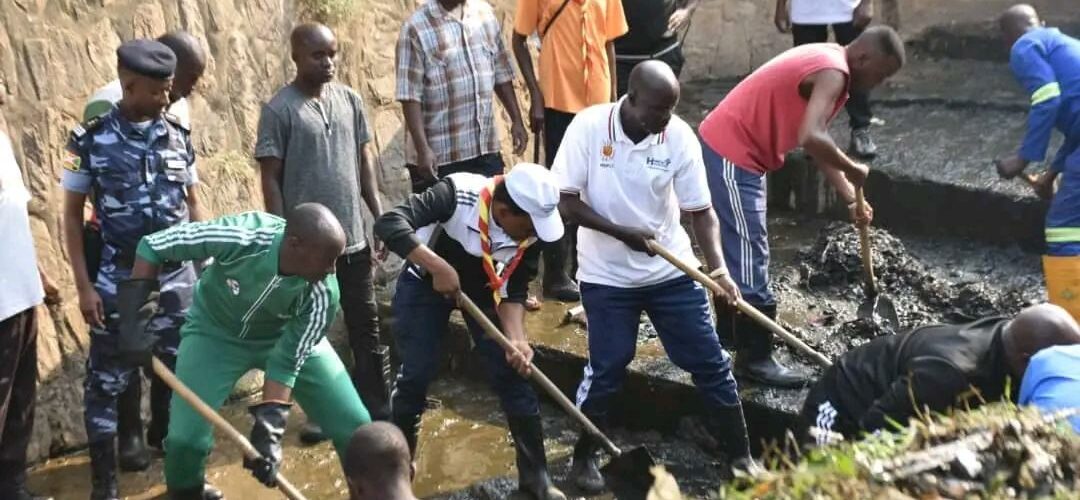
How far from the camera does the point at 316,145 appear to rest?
238 inches

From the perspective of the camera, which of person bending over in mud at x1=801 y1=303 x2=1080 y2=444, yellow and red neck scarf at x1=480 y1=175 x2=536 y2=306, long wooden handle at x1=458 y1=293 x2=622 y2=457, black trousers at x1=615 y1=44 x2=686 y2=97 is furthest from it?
black trousers at x1=615 y1=44 x2=686 y2=97

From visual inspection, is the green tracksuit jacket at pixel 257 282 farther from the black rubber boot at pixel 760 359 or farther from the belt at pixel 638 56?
the belt at pixel 638 56

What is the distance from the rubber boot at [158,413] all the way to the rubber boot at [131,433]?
10cm

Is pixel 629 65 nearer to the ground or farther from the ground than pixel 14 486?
farther from the ground

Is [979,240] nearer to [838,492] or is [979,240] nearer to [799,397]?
[799,397]

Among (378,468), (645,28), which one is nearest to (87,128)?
(378,468)

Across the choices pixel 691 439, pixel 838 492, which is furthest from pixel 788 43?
pixel 838 492

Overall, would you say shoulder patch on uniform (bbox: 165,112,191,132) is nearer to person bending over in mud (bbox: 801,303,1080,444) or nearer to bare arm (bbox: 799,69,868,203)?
bare arm (bbox: 799,69,868,203)

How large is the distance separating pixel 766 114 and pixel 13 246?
10.6 feet

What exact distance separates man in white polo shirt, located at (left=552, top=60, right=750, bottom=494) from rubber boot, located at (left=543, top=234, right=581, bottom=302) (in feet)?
5.51

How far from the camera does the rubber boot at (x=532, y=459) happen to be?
5.69 m

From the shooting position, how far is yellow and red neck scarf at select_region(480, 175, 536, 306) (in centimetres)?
510

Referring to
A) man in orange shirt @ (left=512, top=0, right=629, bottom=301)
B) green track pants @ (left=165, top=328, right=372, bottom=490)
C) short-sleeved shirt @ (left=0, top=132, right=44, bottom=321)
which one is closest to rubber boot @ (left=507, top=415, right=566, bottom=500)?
green track pants @ (left=165, top=328, right=372, bottom=490)

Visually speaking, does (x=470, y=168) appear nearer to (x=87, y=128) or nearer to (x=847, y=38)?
(x=87, y=128)
